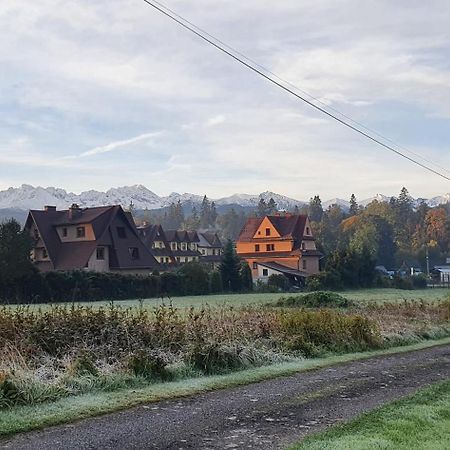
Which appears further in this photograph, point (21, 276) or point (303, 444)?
point (21, 276)

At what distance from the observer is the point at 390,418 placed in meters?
7.79

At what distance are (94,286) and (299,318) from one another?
28166mm

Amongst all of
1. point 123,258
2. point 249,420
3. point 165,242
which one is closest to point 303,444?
point 249,420

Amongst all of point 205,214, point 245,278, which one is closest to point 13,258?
point 245,278

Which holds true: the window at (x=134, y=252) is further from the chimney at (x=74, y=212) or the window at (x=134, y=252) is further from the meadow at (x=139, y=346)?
the meadow at (x=139, y=346)

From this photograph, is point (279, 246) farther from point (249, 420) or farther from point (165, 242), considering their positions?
point (249, 420)

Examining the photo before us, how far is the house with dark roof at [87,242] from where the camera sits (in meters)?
51.5

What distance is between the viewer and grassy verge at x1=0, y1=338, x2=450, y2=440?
7488 mm

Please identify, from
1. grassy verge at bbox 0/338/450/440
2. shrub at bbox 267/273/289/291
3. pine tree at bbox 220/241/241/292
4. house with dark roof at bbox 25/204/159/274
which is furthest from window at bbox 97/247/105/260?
grassy verge at bbox 0/338/450/440

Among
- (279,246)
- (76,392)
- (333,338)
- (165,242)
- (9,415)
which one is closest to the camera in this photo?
(9,415)

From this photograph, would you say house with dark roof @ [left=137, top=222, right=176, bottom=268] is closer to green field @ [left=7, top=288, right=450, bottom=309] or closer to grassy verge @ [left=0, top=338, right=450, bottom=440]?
green field @ [left=7, top=288, right=450, bottom=309]

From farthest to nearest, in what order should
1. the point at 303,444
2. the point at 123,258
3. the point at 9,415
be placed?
the point at 123,258 < the point at 9,415 < the point at 303,444

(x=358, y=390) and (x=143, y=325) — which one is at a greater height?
(x=143, y=325)

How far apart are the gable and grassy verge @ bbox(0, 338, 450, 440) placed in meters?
60.0
